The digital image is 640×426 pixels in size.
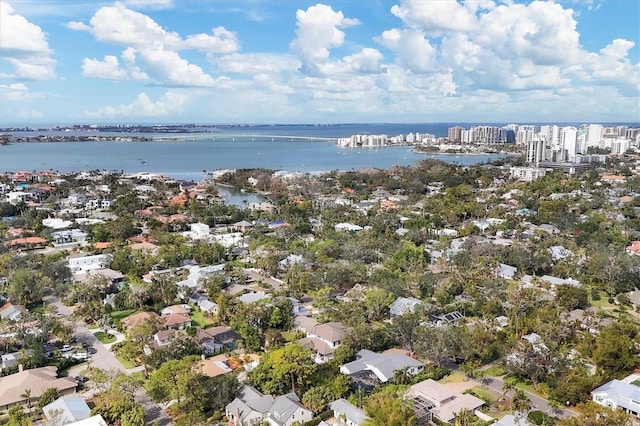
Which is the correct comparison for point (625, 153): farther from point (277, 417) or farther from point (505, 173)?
point (277, 417)

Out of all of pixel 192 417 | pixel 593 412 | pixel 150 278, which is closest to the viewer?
pixel 593 412

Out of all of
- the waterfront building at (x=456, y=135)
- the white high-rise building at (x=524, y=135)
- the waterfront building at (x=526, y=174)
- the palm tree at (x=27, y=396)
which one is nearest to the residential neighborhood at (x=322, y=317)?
the palm tree at (x=27, y=396)

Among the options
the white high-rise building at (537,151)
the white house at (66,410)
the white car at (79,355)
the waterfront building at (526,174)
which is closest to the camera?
the white house at (66,410)

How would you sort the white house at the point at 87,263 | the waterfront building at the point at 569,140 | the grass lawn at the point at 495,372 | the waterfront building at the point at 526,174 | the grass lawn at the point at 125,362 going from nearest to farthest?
the grass lawn at the point at 495,372 < the grass lawn at the point at 125,362 < the white house at the point at 87,263 < the waterfront building at the point at 526,174 < the waterfront building at the point at 569,140

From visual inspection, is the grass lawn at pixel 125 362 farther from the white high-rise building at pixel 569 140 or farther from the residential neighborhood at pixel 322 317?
the white high-rise building at pixel 569 140

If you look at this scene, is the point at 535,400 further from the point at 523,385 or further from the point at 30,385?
the point at 30,385

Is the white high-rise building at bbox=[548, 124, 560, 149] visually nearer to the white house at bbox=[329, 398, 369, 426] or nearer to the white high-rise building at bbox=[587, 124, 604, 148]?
the white high-rise building at bbox=[587, 124, 604, 148]

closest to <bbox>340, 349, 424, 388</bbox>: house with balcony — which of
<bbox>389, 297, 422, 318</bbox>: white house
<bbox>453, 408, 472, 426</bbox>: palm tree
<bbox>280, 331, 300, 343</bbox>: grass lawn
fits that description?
<bbox>453, 408, 472, 426</bbox>: palm tree

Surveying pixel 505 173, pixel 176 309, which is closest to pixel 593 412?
pixel 176 309
